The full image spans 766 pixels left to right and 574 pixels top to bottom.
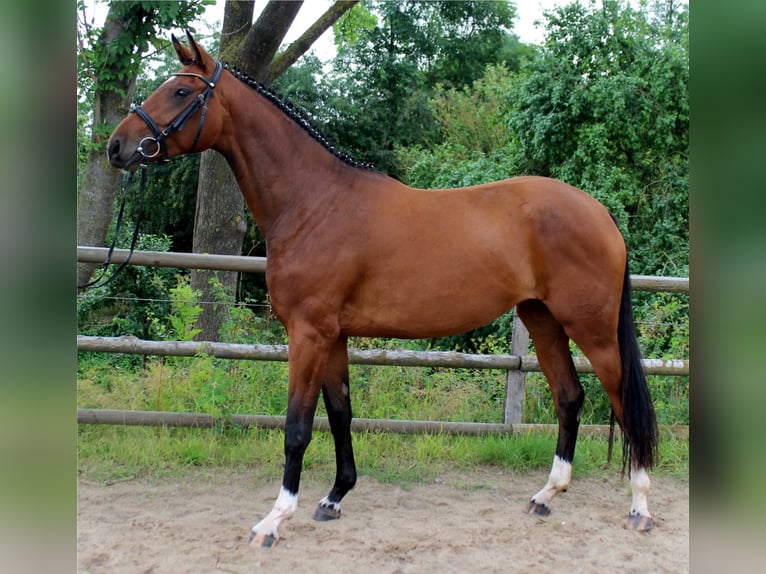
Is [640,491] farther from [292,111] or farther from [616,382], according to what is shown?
[292,111]

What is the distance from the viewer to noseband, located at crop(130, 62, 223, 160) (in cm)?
293

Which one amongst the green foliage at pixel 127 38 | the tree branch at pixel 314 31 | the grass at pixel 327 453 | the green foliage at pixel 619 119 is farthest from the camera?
the green foliage at pixel 619 119

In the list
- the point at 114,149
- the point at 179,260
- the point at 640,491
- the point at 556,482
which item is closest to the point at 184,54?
the point at 114,149

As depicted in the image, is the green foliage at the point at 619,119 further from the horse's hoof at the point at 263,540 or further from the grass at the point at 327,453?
the horse's hoof at the point at 263,540

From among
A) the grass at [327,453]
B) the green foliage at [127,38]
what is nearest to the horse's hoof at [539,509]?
the grass at [327,453]

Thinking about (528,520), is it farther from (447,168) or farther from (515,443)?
(447,168)

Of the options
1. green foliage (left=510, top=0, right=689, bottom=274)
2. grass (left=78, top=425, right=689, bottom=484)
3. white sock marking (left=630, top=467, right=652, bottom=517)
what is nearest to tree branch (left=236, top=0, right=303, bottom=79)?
grass (left=78, top=425, right=689, bottom=484)

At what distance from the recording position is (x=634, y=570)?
2861 mm

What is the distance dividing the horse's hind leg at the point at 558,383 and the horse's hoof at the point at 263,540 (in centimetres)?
157

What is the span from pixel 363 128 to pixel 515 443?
11.0 metres

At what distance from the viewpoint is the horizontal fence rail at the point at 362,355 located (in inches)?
172

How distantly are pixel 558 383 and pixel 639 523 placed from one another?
0.91 meters

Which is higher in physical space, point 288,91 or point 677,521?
point 288,91
